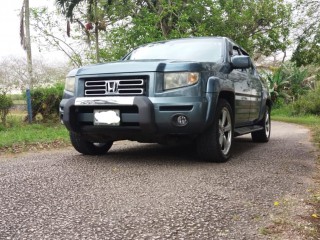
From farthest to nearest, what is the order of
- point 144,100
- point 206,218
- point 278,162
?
1. point 278,162
2. point 144,100
3. point 206,218

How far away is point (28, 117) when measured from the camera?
11.1 m

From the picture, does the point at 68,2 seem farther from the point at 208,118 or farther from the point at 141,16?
the point at 208,118

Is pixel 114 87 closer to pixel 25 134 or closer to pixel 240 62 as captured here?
pixel 240 62

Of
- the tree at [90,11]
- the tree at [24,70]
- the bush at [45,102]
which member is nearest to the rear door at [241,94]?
the bush at [45,102]

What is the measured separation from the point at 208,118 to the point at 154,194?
146 cm

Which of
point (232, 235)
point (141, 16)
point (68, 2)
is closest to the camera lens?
point (232, 235)

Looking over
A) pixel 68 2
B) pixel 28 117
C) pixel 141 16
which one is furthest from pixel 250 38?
pixel 28 117

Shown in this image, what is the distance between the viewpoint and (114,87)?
474 cm

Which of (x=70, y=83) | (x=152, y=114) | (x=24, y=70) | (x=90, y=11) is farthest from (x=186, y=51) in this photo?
(x=24, y=70)

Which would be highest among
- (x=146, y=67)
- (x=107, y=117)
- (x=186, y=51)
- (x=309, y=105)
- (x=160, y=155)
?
(x=186, y=51)

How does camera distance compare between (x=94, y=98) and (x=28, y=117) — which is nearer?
(x=94, y=98)

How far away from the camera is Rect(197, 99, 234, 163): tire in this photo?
483 cm

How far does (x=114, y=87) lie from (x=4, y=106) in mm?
6774

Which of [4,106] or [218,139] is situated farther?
[4,106]
